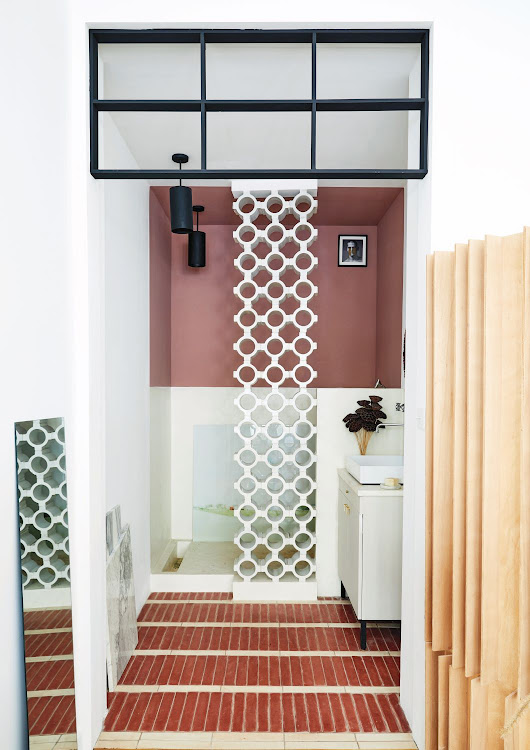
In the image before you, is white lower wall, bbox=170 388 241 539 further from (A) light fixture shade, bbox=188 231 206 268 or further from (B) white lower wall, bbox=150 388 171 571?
(A) light fixture shade, bbox=188 231 206 268

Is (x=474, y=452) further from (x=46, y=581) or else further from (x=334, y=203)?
(x=334, y=203)

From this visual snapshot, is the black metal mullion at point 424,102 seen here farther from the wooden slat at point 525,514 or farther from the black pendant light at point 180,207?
the black pendant light at point 180,207

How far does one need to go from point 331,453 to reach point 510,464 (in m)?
1.91

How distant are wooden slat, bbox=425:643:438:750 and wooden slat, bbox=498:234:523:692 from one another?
1.07 feet

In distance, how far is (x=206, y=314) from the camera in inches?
180

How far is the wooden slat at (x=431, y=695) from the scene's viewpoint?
1885 millimetres

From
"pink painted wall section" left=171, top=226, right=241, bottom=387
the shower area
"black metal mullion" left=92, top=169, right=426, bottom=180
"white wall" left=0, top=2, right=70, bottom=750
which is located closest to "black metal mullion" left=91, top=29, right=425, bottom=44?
"white wall" left=0, top=2, right=70, bottom=750

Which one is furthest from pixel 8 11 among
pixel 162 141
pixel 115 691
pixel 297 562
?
pixel 297 562

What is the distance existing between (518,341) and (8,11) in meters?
1.84

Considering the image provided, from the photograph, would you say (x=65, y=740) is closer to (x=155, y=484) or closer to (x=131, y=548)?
(x=131, y=548)

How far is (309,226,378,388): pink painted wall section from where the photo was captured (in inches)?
180

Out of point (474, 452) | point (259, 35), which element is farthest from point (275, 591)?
point (259, 35)

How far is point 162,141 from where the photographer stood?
9.78 feet

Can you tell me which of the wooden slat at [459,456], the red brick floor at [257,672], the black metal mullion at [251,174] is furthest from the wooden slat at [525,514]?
the red brick floor at [257,672]
